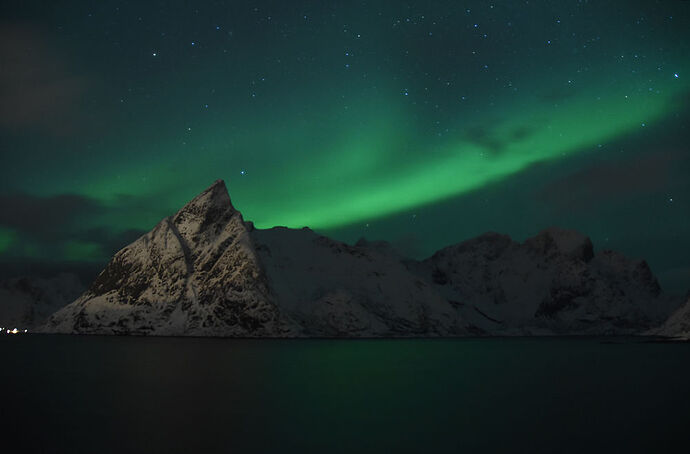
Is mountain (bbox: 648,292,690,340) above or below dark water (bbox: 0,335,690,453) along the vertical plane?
below

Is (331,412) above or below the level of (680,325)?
above

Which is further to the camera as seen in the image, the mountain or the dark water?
the mountain

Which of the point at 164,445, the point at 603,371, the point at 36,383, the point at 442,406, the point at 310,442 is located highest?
the point at 36,383

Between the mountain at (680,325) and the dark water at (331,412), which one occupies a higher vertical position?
the dark water at (331,412)

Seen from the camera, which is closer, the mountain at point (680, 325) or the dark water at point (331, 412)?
the dark water at point (331, 412)

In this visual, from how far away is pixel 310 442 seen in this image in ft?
85.3

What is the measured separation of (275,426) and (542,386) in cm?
3084

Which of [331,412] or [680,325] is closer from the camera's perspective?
[331,412]

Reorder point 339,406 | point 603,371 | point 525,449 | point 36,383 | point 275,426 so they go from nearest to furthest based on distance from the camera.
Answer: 1. point 525,449
2. point 275,426
3. point 339,406
4. point 36,383
5. point 603,371

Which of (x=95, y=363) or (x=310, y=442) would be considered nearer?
(x=310, y=442)

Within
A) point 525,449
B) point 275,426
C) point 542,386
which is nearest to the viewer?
point 525,449

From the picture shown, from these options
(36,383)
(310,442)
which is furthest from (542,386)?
(36,383)

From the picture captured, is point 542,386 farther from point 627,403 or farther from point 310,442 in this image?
point 310,442

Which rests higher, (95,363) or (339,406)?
(95,363)
